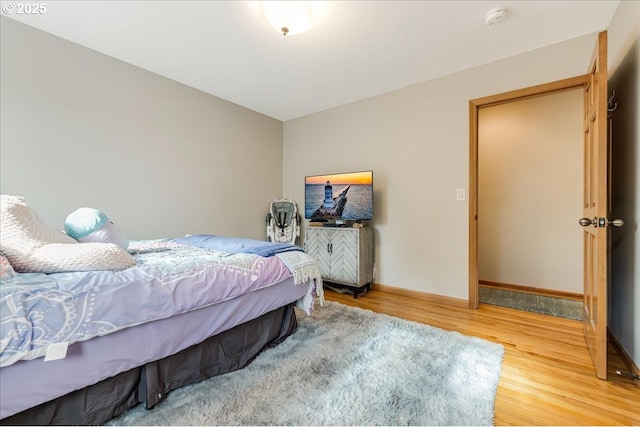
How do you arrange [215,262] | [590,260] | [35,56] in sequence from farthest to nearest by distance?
1. [35,56]
2. [590,260]
3. [215,262]

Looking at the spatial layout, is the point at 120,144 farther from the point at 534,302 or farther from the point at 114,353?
the point at 534,302

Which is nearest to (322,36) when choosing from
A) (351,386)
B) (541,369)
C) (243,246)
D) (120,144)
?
(243,246)

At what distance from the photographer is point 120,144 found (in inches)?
102

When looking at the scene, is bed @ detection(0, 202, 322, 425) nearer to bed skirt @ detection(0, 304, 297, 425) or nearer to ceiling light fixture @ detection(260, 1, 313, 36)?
bed skirt @ detection(0, 304, 297, 425)

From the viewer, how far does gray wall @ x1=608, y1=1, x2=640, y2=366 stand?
1.61 meters

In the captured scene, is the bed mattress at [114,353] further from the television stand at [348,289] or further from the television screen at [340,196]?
the television screen at [340,196]

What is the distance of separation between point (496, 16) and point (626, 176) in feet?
4.55

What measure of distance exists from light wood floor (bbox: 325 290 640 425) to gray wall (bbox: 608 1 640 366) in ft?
0.88

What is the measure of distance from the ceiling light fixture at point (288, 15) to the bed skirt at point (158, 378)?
2.02 metres

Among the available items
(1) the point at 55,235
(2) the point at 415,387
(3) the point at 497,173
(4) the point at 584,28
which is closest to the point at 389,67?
(4) the point at 584,28

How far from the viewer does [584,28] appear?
2137 millimetres

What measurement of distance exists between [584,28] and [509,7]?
2.60ft

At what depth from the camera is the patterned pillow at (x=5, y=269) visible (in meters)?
1.04

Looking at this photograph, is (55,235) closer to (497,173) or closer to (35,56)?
(35,56)
